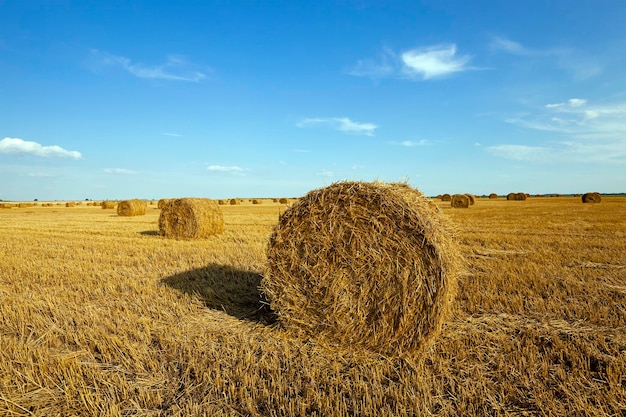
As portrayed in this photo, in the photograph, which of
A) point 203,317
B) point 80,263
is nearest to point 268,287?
point 203,317

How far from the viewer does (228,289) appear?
672 cm

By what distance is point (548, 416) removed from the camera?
294cm

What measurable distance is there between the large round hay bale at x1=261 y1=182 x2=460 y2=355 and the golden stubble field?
252mm

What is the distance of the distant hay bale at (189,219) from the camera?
45.9 feet

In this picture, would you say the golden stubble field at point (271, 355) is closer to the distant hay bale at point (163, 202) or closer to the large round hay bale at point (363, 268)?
the large round hay bale at point (363, 268)

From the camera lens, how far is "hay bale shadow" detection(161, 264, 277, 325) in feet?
18.1

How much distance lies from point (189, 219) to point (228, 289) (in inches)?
316

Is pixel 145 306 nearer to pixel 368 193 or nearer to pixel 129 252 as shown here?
pixel 368 193

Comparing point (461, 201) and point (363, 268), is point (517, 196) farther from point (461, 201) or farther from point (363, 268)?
point (363, 268)

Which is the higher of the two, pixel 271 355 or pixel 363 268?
pixel 363 268

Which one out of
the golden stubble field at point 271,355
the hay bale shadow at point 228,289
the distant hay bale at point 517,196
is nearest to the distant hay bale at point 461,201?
the distant hay bale at point 517,196

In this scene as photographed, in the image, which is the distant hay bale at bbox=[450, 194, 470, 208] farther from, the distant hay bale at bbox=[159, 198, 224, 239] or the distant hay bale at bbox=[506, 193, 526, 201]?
the distant hay bale at bbox=[159, 198, 224, 239]

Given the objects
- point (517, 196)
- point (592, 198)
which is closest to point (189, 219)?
point (592, 198)

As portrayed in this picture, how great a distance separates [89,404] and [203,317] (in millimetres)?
2144
